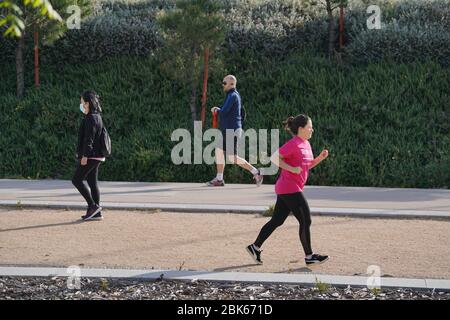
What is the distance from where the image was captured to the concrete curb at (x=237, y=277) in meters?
7.19

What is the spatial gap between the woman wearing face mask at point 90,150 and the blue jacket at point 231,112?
2.68 m

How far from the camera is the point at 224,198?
12.0m

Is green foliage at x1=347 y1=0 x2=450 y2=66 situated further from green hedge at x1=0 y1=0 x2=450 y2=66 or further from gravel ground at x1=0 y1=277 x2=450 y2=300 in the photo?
gravel ground at x1=0 y1=277 x2=450 y2=300

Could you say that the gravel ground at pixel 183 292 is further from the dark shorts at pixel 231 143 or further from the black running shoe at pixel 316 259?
the dark shorts at pixel 231 143

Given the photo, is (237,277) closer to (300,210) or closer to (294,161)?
(300,210)

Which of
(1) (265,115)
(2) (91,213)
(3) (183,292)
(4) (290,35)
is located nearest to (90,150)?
(2) (91,213)

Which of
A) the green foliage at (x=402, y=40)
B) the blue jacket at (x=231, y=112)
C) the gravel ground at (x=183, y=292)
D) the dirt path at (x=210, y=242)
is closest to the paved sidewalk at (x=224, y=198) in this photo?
the dirt path at (x=210, y=242)

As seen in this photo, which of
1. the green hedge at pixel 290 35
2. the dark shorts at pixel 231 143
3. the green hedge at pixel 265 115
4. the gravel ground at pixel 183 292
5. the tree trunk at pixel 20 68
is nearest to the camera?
the gravel ground at pixel 183 292

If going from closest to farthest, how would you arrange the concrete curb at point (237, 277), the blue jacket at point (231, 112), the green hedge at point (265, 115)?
1. the concrete curb at point (237, 277)
2. the blue jacket at point (231, 112)
3. the green hedge at point (265, 115)

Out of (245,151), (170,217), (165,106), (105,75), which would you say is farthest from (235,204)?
(105,75)

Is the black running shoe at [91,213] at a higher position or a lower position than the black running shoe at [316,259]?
higher

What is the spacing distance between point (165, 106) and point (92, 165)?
5.91 m

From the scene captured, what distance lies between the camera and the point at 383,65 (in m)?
16.8
